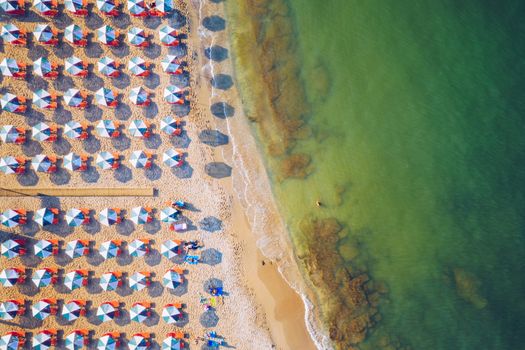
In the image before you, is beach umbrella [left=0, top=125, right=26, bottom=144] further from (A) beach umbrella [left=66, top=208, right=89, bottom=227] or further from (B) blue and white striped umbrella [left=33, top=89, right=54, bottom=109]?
(A) beach umbrella [left=66, top=208, right=89, bottom=227]

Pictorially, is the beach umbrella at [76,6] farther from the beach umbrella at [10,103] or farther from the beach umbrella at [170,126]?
the beach umbrella at [170,126]

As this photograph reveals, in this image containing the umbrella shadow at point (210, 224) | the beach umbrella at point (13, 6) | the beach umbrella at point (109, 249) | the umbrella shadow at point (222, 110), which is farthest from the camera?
the umbrella shadow at point (222, 110)

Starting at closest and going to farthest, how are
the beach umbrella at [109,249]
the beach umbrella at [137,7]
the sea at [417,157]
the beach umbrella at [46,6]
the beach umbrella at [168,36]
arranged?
the beach umbrella at [46,6]
the beach umbrella at [109,249]
the beach umbrella at [137,7]
the beach umbrella at [168,36]
the sea at [417,157]

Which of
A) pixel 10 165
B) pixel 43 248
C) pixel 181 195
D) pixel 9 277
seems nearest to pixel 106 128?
pixel 10 165

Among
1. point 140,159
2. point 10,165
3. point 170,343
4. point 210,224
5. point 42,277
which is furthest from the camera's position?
point 210,224

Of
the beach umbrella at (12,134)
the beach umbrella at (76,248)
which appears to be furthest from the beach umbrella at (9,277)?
the beach umbrella at (12,134)

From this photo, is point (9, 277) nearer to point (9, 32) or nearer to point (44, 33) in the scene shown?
point (9, 32)

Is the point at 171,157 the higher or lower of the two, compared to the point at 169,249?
higher
